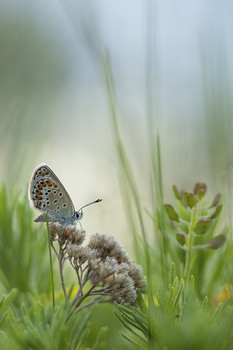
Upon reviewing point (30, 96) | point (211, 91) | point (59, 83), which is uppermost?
point (59, 83)

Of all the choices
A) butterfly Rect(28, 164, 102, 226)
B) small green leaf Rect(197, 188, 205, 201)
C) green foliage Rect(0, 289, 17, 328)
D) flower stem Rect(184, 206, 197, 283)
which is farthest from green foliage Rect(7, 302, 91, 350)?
butterfly Rect(28, 164, 102, 226)

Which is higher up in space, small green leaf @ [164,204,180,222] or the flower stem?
small green leaf @ [164,204,180,222]

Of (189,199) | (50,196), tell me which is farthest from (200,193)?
(50,196)

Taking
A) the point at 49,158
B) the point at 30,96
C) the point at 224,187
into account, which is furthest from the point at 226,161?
the point at 49,158

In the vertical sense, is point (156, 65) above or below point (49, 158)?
above

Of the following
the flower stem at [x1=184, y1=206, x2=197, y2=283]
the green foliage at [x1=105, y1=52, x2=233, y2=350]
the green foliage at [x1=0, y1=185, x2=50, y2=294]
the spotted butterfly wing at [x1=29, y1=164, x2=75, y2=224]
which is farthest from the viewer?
the spotted butterfly wing at [x1=29, y1=164, x2=75, y2=224]

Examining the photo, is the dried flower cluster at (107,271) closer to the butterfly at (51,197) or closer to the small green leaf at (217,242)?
the small green leaf at (217,242)

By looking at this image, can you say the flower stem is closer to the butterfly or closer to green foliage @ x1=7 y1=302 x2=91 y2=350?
green foliage @ x1=7 y1=302 x2=91 y2=350

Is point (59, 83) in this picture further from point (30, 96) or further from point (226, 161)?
point (226, 161)
